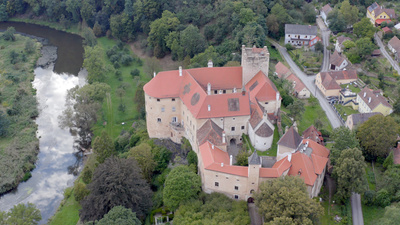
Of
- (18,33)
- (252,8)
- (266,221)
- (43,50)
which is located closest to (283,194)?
(266,221)

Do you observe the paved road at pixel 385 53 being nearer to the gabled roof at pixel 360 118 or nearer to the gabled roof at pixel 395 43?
the gabled roof at pixel 395 43

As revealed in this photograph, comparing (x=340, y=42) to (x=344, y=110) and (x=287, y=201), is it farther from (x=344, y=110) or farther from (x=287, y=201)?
(x=287, y=201)

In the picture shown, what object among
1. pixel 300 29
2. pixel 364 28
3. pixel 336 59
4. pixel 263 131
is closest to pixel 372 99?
pixel 336 59

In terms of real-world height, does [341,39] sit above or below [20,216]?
above

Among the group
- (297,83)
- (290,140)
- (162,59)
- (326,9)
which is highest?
(326,9)

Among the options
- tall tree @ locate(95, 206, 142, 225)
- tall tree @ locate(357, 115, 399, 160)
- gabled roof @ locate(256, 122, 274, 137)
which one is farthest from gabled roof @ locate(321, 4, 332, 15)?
tall tree @ locate(95, 206, 142, 225)

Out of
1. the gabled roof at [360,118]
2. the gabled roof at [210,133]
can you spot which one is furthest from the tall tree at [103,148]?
the gabled roof at [360,118]
